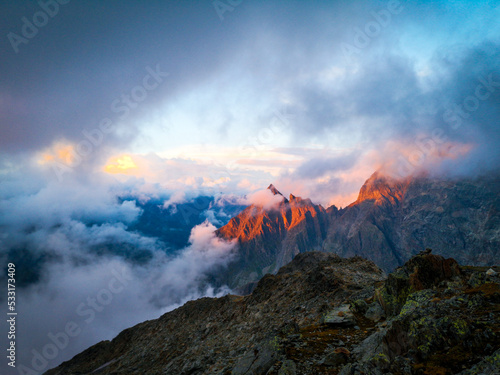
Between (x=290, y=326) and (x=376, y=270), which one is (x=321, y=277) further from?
(x=290, y=326)

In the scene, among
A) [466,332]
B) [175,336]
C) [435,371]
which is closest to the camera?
[435,371]

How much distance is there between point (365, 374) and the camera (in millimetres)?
10516

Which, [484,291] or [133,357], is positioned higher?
[133,357]

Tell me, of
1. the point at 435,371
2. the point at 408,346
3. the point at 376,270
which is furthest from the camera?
the point at 376,270

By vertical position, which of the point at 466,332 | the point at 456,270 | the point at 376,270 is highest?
the point at 466,332

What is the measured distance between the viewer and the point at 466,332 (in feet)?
32.9

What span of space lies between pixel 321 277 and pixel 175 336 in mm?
44305

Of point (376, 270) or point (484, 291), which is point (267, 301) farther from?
point (484, 291)

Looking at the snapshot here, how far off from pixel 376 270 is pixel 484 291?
1305 inches

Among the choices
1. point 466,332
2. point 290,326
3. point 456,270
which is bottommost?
point 456,270

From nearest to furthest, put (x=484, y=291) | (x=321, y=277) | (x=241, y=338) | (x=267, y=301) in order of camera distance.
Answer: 1. (x=484, y=291)
2. (x=241, y=338)
3. (x=321, y=277)
4. (x=267, y=301)

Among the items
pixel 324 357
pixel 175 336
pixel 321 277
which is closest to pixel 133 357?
pixel 175 336

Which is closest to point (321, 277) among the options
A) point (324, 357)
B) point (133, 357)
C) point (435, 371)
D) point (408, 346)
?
point (324, 357)

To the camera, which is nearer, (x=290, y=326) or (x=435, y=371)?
(x=435, y=371)
